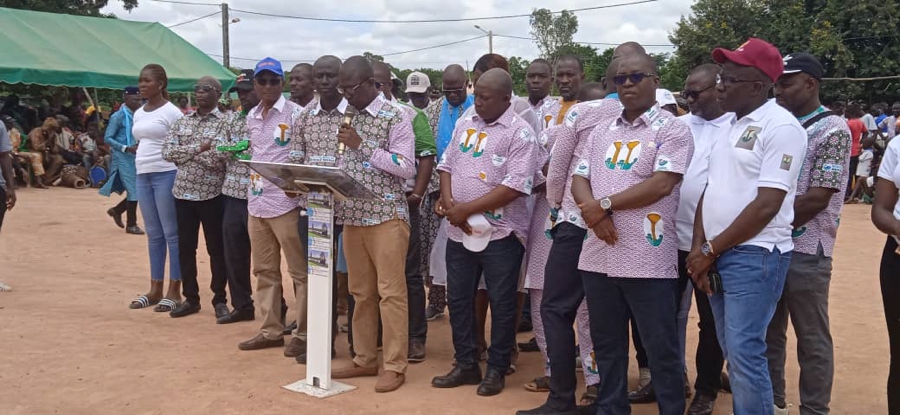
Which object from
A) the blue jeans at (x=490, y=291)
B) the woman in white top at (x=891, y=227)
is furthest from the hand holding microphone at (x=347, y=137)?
the woman in white top at (x=891, y=227)

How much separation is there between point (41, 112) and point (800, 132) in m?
21.2

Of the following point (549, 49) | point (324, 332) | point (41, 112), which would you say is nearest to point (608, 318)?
point (324, 332)

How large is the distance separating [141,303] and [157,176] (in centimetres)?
124

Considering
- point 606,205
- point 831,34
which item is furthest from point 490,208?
point 831,34

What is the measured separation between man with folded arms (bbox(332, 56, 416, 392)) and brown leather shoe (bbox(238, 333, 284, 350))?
4.28ft

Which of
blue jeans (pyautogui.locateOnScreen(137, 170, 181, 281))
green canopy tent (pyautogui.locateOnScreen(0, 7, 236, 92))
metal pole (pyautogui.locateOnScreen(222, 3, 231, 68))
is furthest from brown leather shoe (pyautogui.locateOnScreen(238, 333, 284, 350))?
metal pole (pyautogui.locateOnScreen(222, 3, 231, 68))

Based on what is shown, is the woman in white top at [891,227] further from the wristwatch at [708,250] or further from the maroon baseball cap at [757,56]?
the wristwatch at [708,250]

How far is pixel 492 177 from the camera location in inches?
193

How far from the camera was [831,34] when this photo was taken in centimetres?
2753

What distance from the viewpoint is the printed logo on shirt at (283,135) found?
5.91 metres

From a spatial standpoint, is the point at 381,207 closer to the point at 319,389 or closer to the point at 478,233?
the point at 478,233

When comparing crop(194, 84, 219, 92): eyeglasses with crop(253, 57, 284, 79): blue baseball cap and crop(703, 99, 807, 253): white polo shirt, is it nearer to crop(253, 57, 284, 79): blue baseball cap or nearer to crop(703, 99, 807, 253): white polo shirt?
crop(253, 57, 284, 79): blue baseball cap

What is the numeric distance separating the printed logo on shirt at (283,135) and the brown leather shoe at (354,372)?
1.72 meters

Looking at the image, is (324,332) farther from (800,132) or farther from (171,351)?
(800,132)
